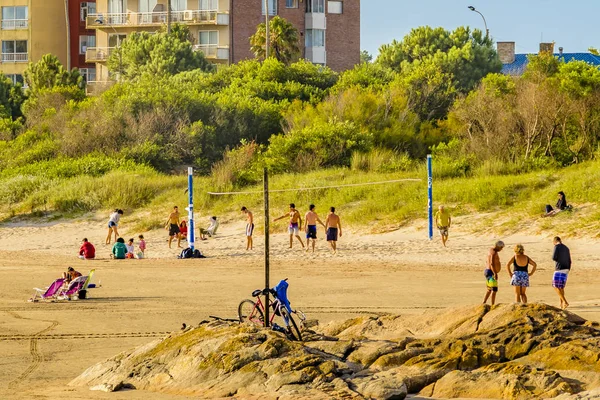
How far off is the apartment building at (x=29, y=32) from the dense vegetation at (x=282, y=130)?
54.5 feet

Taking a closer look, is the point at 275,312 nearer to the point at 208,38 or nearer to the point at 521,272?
the point at 521,272

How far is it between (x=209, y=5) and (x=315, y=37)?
6.80 metres

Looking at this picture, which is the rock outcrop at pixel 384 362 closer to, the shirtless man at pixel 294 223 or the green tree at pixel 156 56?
the shirtless man at pixel 294 223

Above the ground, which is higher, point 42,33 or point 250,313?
point 42,33

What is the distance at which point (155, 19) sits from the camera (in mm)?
70688

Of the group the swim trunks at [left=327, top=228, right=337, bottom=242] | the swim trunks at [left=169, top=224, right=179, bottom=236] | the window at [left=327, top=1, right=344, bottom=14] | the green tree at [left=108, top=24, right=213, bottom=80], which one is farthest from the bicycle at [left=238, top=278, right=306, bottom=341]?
the window at [left=327, top=1, right=344, bottom=14]

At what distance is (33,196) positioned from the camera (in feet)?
131

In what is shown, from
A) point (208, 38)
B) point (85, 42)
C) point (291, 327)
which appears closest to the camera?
point (291, 327)

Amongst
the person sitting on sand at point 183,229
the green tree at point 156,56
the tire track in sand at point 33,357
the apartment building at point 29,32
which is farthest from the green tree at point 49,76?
the tire track in sand at point 33,357

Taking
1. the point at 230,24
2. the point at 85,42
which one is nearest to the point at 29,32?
the point at 85,42

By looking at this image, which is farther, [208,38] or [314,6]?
[314,6]

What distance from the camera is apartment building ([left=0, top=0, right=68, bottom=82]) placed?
248 feet

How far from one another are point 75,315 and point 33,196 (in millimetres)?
20073

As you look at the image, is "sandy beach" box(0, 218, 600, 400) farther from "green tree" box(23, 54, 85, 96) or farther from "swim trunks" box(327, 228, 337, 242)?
"green tree" box(23, 54, 85, 96)
